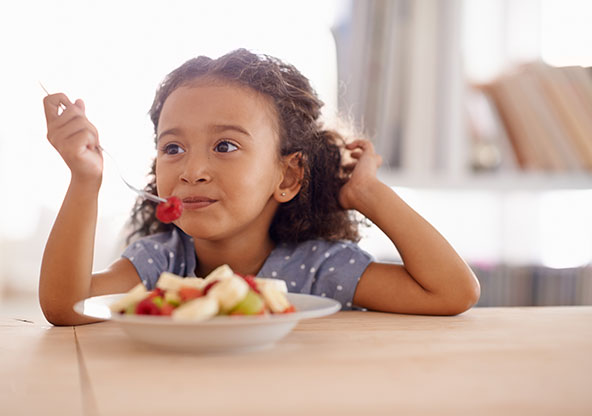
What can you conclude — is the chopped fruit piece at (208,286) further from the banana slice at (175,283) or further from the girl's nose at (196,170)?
the girl's nose at (196,170)

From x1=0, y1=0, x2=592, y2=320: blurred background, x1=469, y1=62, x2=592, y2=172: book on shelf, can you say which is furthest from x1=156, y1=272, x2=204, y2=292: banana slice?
x1=469, y1=62, x2=592, y2=172: book on shelf

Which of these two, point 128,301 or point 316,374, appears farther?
point 128,301

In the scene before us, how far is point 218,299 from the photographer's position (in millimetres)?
620

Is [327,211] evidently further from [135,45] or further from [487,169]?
[135,45]

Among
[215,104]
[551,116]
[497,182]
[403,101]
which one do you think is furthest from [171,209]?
[551,116]

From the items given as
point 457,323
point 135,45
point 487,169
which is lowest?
point 457,323

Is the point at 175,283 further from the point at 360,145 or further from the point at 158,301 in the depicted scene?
the point at 360,145

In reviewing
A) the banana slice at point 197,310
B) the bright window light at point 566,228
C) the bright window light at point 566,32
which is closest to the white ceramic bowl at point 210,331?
the banana slice at point 197,310

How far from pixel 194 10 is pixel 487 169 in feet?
3.57

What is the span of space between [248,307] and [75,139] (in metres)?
0.46

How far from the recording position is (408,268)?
1.10 metres

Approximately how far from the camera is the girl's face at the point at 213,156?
1053mm

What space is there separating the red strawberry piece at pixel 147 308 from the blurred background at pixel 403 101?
1.17 metres

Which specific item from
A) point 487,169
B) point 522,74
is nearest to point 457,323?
point 487,169
